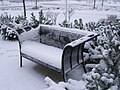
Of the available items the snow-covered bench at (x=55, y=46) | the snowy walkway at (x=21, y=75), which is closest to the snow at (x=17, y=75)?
the snowy walkway at (x=21, y=75)

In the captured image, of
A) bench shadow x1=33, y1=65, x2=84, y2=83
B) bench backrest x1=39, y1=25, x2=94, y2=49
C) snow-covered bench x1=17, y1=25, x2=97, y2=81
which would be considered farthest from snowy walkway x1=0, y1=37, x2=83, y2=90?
bench backrest x1=39, y1=25, x2=94, y2=49

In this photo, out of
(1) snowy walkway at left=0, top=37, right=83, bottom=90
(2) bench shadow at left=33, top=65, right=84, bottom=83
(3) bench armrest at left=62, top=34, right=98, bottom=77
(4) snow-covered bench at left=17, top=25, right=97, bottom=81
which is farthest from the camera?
(1) snowy walkway at left=0, top=37, right=83, bottom=90

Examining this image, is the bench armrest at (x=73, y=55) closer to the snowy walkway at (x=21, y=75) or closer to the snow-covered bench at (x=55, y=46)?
the snow-covered bench at (x=55, y=46)

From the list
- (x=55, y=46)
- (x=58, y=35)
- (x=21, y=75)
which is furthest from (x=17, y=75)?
(x=58, y=35)

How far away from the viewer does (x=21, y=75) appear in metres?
3.71

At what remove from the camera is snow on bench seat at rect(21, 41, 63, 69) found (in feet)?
10.2

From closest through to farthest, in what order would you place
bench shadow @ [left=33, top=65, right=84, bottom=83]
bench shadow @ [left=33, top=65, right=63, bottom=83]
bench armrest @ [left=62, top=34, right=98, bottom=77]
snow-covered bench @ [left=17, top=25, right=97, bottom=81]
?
bench armrest @ [left=62, top=34, right=98, bottom=77] → snow-covered bench @ [left=17, top=25, right=97, bottom=81] → bench shadow @ [left=33, top=65, right=84, bottom=83] → bench shadow @ [left=33, top=65, right=63, bottom=83]

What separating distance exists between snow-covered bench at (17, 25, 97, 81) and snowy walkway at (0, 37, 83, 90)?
0.32 meters

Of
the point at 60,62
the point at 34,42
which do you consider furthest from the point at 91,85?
the point at 34,42

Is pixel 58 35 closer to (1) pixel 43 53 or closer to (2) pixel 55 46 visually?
(2) pixel 55 46

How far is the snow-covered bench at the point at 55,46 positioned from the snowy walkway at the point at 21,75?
0.32 m

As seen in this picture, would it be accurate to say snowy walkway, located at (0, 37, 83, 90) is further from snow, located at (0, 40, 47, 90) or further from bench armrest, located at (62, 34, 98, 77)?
bench armrest, located at (62, 34, 98, 77)

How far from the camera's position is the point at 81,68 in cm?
336

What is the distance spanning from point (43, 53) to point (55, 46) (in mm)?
668
